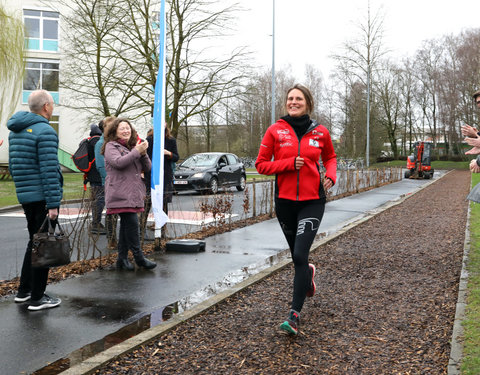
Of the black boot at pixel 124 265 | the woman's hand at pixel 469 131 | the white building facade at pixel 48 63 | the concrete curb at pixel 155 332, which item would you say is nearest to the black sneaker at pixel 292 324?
the concrete curb at pixel 155 332

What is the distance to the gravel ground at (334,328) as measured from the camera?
3.63 metres

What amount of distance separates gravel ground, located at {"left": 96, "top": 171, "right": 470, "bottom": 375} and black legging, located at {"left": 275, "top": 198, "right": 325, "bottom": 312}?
332mm

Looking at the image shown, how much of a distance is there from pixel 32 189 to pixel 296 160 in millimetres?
2352

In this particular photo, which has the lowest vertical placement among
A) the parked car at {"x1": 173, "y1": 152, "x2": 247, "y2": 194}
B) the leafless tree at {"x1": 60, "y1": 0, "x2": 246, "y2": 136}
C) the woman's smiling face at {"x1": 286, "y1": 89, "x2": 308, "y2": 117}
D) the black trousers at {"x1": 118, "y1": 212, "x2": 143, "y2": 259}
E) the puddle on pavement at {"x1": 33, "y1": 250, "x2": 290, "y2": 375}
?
the puddle on pavement at {"x1": 33, "y1": 250, "x2": 290, "y2": 375}

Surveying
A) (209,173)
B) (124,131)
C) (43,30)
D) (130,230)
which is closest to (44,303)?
(130,230)

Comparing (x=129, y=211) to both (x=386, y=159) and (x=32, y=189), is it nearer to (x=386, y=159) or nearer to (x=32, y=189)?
(x=32, y=189)

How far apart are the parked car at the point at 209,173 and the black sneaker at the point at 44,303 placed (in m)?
14.0

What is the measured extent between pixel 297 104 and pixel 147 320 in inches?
90.0

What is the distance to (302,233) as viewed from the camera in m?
4.36

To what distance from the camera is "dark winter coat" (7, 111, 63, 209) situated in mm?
4652

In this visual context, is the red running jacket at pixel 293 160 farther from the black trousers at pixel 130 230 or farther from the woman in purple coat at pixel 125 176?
the black trousers at pixel 130 230

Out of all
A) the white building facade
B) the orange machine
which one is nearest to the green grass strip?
the orange machine

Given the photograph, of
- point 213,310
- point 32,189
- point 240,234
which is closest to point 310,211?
point 213,310

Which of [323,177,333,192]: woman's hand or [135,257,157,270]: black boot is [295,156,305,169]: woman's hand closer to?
[323,177,333,192]: woman's hand
